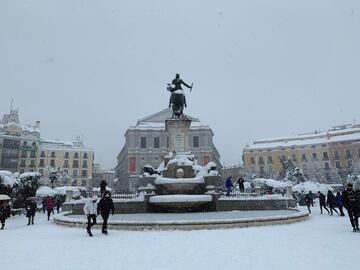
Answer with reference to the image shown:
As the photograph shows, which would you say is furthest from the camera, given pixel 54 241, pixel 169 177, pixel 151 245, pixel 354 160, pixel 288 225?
pixel 354 160

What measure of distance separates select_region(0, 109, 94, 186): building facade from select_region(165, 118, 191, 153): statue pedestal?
51.8 m

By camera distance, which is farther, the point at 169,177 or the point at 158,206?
the point at 169,177

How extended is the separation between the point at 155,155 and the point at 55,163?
23.9m

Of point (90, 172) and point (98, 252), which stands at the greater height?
point (90, 172)

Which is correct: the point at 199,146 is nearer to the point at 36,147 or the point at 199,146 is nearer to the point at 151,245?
the point at 36,147

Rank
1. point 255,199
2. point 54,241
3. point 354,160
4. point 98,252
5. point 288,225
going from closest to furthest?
1. point 98,252
2. point 54,241
3. point 288,225
4. point 255,199
5. point 354,160

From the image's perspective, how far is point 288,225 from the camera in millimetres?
11414

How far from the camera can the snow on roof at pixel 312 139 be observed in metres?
73.7

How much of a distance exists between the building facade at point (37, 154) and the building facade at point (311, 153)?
4239 centimetres

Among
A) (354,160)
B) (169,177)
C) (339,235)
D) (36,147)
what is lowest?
(339,235)

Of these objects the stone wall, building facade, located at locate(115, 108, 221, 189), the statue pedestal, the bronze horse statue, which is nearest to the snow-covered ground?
the stone wall

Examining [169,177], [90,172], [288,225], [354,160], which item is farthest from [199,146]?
[288,225]

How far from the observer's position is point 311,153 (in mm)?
76625

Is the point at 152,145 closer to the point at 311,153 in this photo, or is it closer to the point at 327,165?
the point at 311,153
